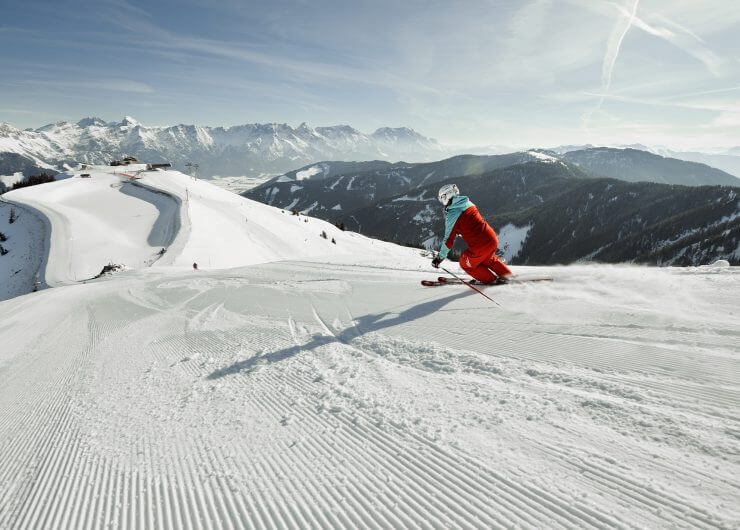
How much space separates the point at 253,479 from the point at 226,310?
6094 mm

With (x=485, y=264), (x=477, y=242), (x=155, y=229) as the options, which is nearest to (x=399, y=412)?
(x=477, y=242)

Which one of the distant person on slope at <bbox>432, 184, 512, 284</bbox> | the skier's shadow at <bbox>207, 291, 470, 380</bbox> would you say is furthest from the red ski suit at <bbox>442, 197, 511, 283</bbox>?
the skier's shadow at <bbox>207, 291, 470, 380</bbox>

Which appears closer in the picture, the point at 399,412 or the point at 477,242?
the point at 399,412

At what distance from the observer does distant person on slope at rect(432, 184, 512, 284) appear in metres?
8.57

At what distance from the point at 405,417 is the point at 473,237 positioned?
18.8ft

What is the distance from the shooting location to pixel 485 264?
890 cm

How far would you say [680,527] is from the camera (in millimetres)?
2293

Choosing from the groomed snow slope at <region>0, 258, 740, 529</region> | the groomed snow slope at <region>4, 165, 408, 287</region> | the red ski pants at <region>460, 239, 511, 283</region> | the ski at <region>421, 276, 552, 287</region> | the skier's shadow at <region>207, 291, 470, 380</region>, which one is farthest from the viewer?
the groomed snow slope at <region>4, 165, 408, 287</region>

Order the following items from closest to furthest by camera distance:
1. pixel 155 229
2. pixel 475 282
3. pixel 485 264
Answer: pixel 485 264, pixel 475 282, pixel 155 229

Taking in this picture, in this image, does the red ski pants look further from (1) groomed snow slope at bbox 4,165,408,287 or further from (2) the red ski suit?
(1) groomed snow slope at bbox 4,165,408,287

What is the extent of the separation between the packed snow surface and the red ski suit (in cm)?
78

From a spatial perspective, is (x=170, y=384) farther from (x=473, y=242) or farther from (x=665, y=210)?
(x=665, y=210)

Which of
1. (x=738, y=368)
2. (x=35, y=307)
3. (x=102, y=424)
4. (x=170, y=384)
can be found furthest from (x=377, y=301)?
(x=35, y=307)

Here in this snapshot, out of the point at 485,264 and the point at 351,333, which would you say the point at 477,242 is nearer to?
the point at 485,264
